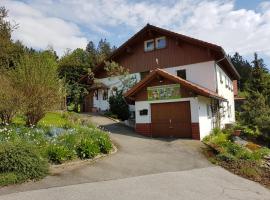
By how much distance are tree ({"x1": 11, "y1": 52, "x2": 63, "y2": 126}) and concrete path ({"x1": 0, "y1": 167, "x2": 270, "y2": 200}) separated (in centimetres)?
671

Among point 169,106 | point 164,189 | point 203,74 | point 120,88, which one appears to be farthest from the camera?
point 120,88

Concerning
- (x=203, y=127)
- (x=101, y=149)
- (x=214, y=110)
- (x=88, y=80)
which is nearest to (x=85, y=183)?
(x=101, y=149)

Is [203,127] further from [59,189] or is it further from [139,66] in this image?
[59,189]

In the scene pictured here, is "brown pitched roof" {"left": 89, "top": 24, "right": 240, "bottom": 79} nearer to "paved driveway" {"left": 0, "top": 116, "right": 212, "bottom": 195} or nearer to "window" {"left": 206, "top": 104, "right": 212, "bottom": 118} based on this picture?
"window" {"left": 206, "top": 104, "right": 212, "bottom": 118}

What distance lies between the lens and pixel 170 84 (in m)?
20.4

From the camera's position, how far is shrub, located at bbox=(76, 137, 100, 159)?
42.7 ft

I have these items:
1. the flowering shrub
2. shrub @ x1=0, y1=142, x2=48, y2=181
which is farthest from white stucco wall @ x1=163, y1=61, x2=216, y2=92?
shrub @ x1=0, y1=142, x2=48, y2=181

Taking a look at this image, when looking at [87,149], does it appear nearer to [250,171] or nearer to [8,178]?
[8,178]

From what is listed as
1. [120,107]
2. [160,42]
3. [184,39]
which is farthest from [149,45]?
[120,107]

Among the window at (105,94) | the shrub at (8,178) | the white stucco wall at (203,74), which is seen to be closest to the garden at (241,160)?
the white stucco wall at (203,74)

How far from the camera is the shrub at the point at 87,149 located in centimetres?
1302

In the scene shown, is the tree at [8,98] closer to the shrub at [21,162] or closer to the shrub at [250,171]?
the shrub at [21,162]

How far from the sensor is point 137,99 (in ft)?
71.6

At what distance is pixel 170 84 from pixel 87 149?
28.5 feet
